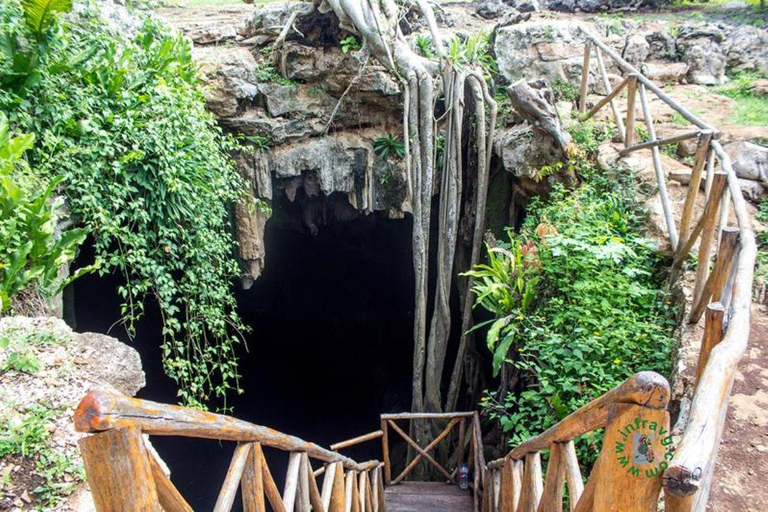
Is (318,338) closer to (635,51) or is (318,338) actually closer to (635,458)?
(635,51)

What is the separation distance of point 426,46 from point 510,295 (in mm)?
3977

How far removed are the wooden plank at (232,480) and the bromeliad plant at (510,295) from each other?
2566 mm

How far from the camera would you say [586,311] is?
3.46m

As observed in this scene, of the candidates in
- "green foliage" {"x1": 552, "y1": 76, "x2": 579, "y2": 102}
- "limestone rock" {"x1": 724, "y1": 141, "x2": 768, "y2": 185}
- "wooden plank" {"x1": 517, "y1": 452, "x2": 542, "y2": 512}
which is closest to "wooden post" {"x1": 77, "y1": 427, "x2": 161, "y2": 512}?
"wooden plank" {"x1": 517, "y1": 452, "x2": 542, "y2": 512}

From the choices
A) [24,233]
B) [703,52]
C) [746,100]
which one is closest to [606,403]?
[24,233]

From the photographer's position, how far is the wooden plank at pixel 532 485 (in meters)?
2.09

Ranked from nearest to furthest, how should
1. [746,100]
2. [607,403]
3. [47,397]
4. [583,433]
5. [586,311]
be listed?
1. [607,403]
2. [583,433]
3. [47,397]
4. [586,311]
5. [746,100]

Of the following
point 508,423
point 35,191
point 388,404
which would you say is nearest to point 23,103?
point 35,191

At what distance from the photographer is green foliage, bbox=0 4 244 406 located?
371 cm

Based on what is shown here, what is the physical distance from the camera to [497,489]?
140 inches

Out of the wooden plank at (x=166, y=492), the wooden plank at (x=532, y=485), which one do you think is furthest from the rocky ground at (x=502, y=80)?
the wooden plank at (x=166, y=492)

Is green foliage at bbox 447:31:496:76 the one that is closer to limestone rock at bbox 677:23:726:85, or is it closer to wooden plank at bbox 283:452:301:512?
limestone rock at bbox 677:23:726:85

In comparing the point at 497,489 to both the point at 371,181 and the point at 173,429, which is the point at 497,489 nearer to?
the point at 173,429

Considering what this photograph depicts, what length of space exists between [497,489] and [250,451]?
2508 millimetres
